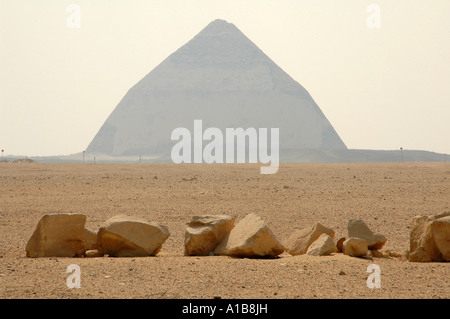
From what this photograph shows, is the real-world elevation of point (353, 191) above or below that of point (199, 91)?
below

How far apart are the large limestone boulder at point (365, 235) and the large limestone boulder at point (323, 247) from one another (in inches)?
17.3

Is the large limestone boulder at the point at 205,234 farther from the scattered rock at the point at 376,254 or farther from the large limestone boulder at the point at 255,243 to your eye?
the scattered rock at the point at 376,254

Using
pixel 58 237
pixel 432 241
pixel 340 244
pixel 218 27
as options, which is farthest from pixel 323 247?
pixel 218 27

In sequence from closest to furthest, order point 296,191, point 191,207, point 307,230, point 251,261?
point 251,261
point 307,230
point 191,207
point 296,191

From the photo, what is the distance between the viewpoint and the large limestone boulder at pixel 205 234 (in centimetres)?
722

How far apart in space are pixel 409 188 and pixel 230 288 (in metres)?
12.0

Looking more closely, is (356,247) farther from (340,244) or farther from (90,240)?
(90,240)

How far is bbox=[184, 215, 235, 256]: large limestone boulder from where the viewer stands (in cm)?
722

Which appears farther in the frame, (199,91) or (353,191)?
(199,91)

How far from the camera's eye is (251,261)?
6.51 metres

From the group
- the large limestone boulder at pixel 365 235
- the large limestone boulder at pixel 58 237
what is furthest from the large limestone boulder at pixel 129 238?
the large limestone boulder at pixel 365 235

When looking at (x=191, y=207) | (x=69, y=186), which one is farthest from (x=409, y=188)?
(x=69, y=186)

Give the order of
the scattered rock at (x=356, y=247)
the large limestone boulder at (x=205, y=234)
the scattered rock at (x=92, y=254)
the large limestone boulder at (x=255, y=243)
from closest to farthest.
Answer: the large limestone boulder at (x=255, y=243), the scattered rock at (x=356, y=247), the large limestone boulder at (x=205, y=234), the scattered rock at (x=92, y=254)
